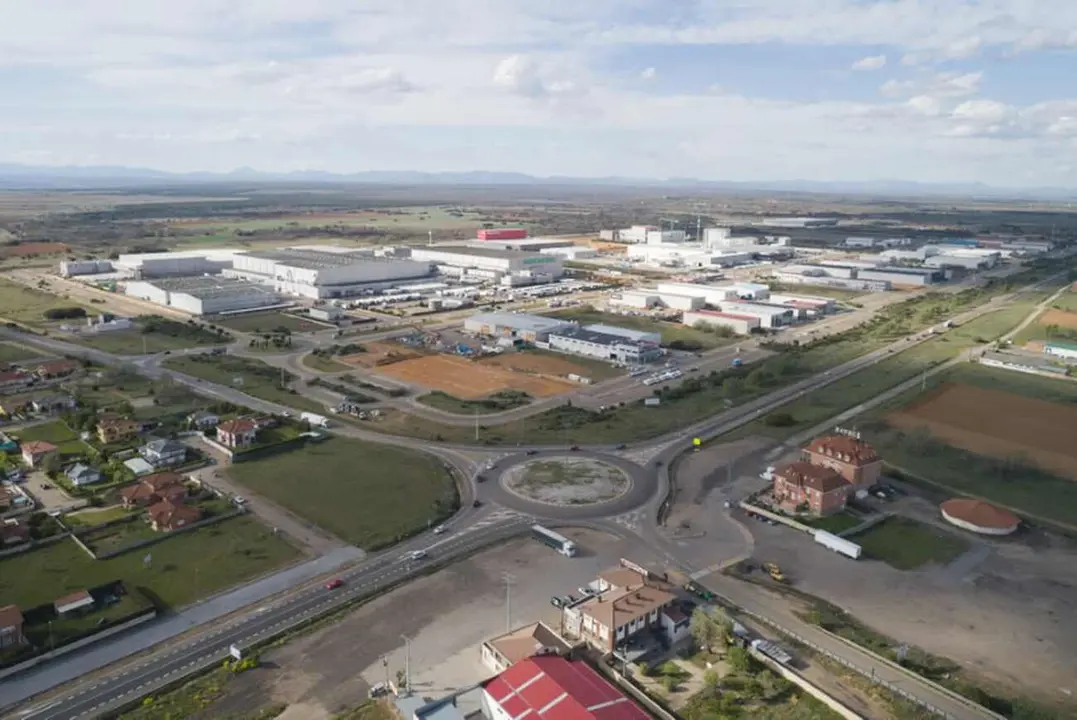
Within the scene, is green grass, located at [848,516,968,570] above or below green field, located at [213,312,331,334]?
below

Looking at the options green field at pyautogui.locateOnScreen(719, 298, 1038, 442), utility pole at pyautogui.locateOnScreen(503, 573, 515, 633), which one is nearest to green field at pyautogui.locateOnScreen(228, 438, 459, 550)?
utility pole at pyautogui.locateOnScreen(503, 573, 515, 633)

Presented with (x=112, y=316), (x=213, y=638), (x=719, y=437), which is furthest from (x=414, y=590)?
(x=112, y=316)

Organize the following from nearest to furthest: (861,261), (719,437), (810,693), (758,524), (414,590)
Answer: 1. (810,693)
2. (414,590)
3. (758,524)
4. (719,437)
5. (861,261)

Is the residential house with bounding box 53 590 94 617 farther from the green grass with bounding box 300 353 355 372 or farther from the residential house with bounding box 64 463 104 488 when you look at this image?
the green grass with bounding box 300 353 355 372

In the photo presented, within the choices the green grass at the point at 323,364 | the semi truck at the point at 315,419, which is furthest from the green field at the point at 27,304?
the semi truck at the point at 315,419

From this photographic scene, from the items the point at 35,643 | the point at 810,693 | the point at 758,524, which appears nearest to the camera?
the point at 810,693

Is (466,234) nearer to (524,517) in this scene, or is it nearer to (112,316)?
(112,316)

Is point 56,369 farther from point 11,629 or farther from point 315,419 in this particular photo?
point 11,629
